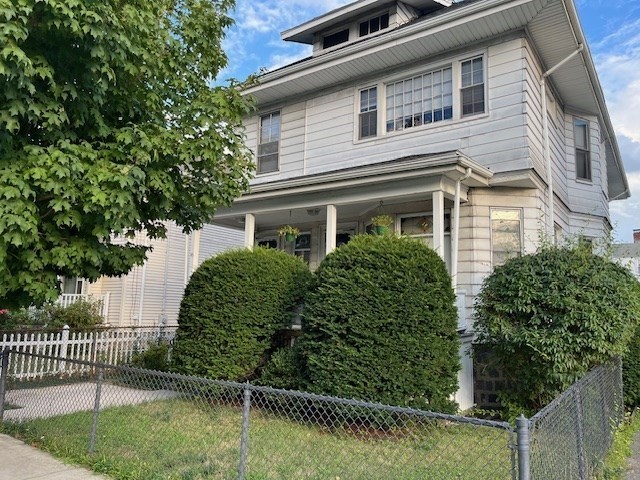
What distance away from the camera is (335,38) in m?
13.5

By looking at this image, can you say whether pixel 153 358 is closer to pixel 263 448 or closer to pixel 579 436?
pixel 263 448

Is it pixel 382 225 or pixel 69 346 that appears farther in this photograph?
pixel 69 346

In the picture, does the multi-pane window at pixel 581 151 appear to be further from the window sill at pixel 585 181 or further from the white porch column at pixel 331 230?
the white porch column at pixel 331 230

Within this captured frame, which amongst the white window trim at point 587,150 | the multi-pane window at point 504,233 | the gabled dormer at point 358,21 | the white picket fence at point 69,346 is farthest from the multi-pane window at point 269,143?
the white window trim at point 587,150

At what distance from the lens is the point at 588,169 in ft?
44.1

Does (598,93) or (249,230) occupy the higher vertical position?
(598,93)

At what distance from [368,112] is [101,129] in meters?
8.09

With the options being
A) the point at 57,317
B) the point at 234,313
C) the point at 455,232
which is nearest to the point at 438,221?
the point at 455,232

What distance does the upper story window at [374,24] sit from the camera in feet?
41.4

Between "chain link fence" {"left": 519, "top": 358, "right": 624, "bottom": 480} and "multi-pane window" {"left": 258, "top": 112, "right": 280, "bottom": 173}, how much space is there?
928cm

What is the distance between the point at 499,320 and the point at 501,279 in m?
0.60

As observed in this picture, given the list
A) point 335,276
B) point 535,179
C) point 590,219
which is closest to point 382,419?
point 335,276

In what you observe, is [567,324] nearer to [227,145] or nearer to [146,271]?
[227,145]

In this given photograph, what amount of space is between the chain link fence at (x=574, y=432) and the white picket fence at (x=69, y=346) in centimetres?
829
